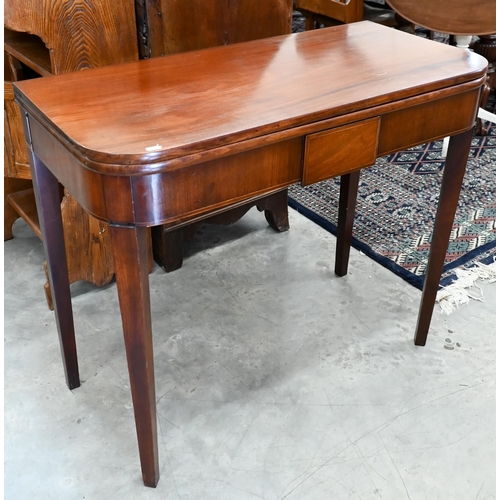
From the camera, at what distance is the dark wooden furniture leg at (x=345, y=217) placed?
6.64 ft

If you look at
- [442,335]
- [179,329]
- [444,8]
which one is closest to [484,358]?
[442,335]

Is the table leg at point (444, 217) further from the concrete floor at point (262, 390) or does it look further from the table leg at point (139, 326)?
the table leg at point (139, 326)

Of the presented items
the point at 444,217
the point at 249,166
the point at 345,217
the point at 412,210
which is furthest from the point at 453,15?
the point at 249,166

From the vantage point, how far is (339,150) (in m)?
1.30

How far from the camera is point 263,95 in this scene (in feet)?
4.25

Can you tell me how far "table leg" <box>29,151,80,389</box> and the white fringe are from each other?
3.79 ft

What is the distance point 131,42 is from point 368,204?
1229 millimetres

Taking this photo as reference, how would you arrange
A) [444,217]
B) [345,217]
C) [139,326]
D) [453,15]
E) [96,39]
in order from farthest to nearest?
[453,15] → [345,217] → [96,39] → [444,217] → [139,326]

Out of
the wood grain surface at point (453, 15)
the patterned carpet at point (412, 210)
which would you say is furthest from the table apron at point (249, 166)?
the wood grain surface at point (453, 15)

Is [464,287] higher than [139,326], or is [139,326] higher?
[139,326]

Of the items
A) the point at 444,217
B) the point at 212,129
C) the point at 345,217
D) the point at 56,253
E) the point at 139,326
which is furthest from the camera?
the point at 345,217

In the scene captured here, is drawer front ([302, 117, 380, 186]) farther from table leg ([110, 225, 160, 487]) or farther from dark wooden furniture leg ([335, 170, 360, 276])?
dark wooden furniture leg ([335, 170, 360, 276])

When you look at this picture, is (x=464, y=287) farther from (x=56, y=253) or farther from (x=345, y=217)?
(x=56, y=253)

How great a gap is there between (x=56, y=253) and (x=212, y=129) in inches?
24.1
